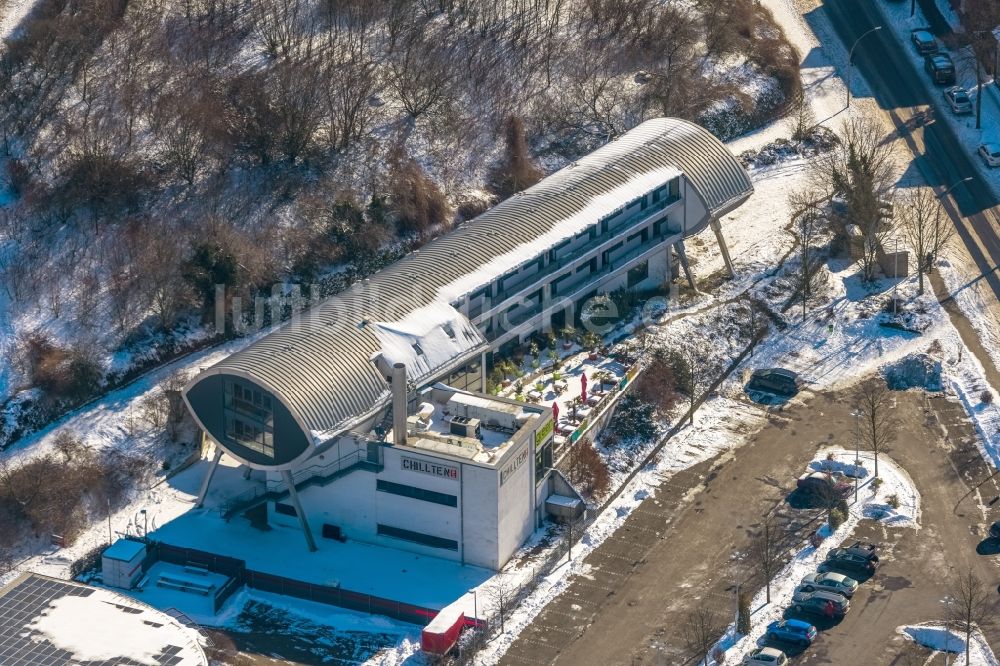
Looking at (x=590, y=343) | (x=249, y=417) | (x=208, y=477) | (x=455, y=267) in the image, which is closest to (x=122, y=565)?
(x=208, y=477)

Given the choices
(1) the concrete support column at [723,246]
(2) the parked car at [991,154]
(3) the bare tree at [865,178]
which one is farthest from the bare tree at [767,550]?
(2) the parked car at [991,154]

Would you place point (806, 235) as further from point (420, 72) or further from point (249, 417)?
point (249, 417)


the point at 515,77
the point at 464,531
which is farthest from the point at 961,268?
the point at 464,531

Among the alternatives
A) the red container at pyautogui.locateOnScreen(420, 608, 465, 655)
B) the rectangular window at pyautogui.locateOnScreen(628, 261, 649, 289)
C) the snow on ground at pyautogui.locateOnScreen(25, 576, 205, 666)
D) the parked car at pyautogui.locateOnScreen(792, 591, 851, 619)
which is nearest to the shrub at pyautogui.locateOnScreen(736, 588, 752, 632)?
the parked car at pyautogui.locateOnScreen(792, 591, 851, 619)

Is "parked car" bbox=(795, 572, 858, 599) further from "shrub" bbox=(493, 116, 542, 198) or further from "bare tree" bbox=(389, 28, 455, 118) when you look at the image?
"bare tree" bbox=(389, 28, 455, 118)

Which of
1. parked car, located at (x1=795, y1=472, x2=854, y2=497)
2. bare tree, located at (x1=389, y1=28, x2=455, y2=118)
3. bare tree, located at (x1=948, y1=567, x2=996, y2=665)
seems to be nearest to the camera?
bare tree, located at (x1=948, y1=567, x2=996, y2=665)

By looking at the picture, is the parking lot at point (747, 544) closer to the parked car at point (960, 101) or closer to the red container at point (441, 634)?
the red container at point (441, 634)

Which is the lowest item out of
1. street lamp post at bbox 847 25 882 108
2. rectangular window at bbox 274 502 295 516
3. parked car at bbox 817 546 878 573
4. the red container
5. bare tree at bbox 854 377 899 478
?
bare tree at bbox 854 377 899 478
